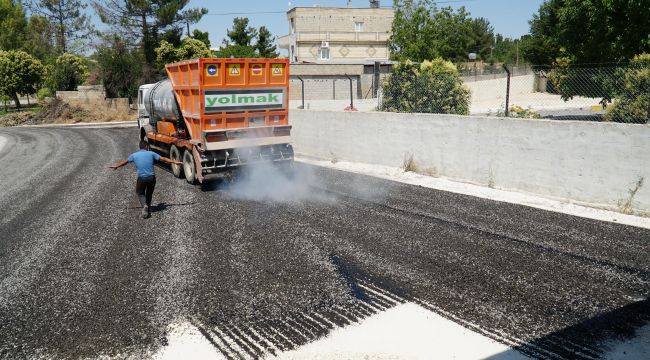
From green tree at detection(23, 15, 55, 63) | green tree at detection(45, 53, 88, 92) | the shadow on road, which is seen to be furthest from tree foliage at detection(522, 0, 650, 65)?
green tree at detection(23, 15, 55, 63)

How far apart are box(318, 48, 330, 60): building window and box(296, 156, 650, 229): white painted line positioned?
4829 cm

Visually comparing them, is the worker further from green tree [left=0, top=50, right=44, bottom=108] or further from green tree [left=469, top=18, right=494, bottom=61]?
green tree [left=469, top=18, right=494, bottom=61]

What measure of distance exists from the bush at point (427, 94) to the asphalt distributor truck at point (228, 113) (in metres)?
4.56

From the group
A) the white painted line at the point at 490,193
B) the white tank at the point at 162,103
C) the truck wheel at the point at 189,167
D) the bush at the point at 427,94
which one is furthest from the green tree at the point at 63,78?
the white painted line at the point at 490,193

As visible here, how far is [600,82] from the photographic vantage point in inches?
464

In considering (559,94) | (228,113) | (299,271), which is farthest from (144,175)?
(559,94)

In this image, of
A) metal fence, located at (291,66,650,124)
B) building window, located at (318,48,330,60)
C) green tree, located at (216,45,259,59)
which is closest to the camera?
metal fence, located at (291,66,650,124)

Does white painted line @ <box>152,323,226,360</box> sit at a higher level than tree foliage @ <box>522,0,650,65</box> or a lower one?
lower

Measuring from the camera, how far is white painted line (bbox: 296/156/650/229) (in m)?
8.73

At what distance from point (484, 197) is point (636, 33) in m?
8.90

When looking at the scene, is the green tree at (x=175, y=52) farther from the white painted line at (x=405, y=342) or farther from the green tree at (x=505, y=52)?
the green tree at (x=505, y=52)

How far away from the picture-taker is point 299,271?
6.61m

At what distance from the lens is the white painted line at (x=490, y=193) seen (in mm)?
8734

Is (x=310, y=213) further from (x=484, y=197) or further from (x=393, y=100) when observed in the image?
(x=393, y=100)
